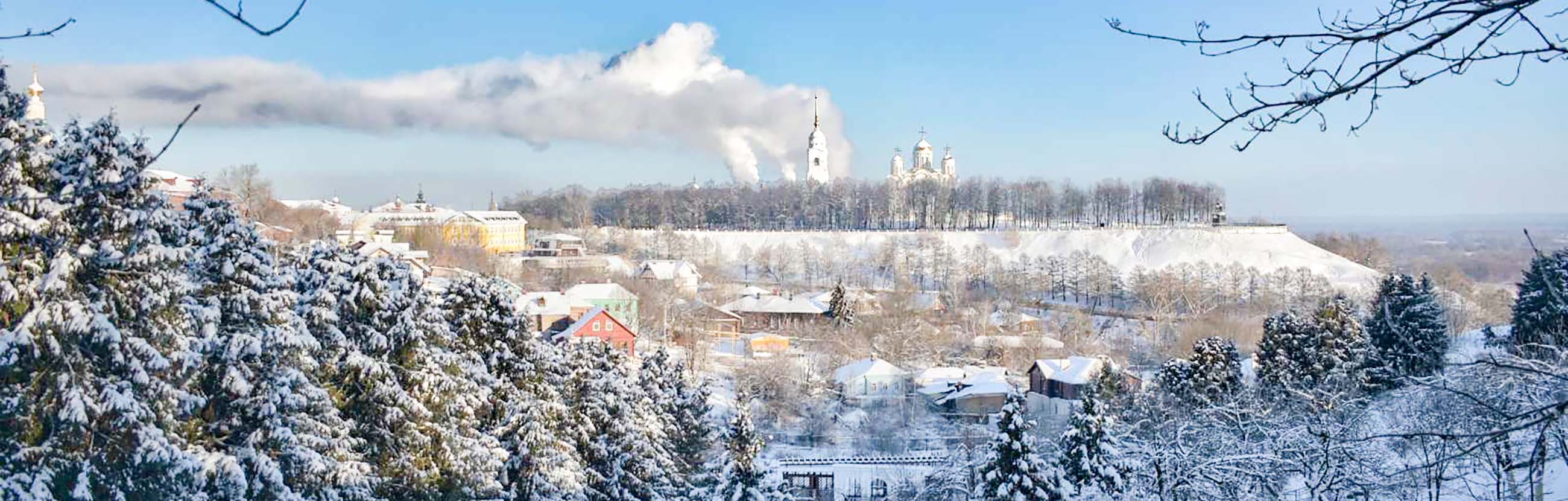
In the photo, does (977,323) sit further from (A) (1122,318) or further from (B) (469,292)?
(B) (469,292)

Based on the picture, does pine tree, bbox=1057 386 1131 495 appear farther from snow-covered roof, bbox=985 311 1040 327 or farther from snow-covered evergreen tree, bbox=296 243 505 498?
snow-covered roof, bbox=985 311 1040 327

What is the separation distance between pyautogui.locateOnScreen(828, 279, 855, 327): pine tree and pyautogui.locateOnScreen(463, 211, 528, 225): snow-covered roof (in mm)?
26568

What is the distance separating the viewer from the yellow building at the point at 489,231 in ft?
158

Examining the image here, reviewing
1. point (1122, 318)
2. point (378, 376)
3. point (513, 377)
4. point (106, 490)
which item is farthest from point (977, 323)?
point (106, 490)

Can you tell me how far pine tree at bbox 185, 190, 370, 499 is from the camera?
22.5ft

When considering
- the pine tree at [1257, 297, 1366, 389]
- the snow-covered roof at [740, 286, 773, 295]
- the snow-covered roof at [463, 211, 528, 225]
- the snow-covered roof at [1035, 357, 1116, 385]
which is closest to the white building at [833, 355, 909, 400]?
the snow-covered roof at [1035, 357, 1116, 385]

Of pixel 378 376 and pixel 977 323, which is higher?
pixel 378 376

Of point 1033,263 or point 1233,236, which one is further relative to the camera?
point 1233,236

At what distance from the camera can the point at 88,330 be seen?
18.8 ft

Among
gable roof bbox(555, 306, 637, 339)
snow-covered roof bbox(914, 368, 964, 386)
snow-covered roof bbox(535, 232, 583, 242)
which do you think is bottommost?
snow-covered roof bbox(914, 368, 964, 386)

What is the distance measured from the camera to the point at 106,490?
19.3ft

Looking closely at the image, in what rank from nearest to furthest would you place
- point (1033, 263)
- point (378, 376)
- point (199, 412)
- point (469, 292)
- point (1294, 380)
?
point (199, 412), point (378, 376), point (469, 292), point (1294, 380), point (1033, 263)

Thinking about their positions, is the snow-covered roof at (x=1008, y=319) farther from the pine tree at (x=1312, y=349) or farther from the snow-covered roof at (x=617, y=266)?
the pine tree at (x=1312, y=349)

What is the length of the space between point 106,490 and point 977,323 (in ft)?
95.1
